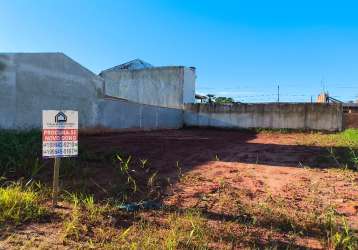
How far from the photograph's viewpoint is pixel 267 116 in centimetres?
2070

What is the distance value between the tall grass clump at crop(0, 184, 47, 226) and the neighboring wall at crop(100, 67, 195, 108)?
18307 mm

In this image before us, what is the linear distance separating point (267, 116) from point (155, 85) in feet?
23.2

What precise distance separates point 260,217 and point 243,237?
0.67m

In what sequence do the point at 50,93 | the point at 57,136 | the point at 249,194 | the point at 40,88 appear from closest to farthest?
1. the point at 57,136
2. the point at 249,194
3. the point at 40,88
4. the point at 50,93

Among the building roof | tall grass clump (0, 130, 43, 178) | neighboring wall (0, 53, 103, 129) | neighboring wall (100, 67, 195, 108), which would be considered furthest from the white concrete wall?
tall grass clump (0, 130, 43, 178)

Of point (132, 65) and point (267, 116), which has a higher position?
point (132, 65)

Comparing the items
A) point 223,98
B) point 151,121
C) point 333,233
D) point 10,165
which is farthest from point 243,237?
point 223,98

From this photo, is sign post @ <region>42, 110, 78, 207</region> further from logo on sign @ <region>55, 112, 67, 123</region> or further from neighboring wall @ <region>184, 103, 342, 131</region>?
neighboring wall @ <region>184, 103, 342, 131</region>

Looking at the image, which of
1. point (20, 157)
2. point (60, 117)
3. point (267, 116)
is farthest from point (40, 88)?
point (267, 116)

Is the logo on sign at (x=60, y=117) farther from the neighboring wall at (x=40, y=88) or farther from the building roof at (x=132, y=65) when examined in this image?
the building roof at (x=132, y=65)

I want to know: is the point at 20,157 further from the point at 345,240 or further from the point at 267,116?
the point at 267,116

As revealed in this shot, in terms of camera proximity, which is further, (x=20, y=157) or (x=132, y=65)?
(x=132, y=65)

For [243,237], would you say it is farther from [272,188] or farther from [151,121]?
[151,121]

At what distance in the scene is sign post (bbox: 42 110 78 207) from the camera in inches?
182
